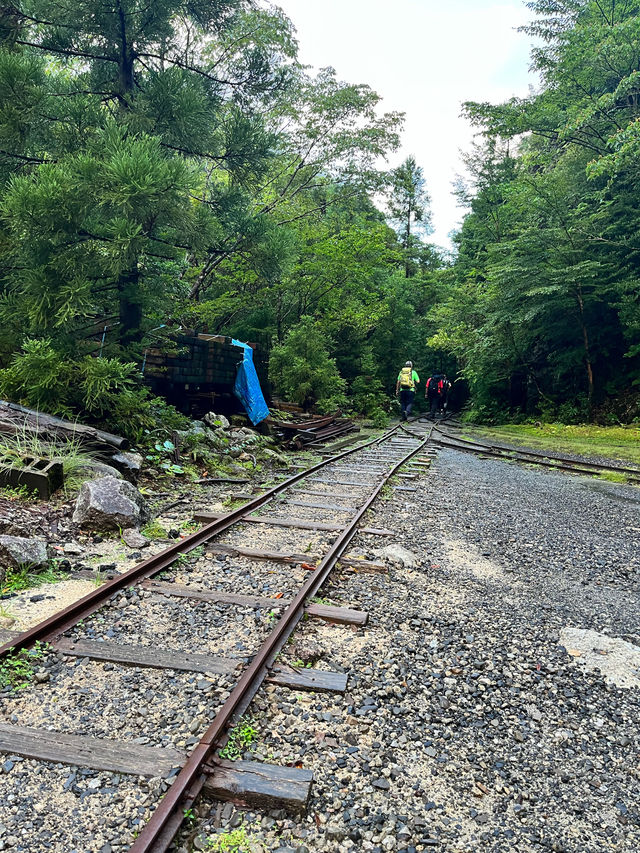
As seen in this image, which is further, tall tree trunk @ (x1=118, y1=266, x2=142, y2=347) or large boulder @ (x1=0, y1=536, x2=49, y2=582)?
tall tree trunk @ (x1=118, y1=266, x2=142, y2=347)

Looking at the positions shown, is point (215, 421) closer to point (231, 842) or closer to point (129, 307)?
point (129, 307)

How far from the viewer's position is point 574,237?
15367 mm

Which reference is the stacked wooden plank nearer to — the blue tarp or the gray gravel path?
the blue tarp

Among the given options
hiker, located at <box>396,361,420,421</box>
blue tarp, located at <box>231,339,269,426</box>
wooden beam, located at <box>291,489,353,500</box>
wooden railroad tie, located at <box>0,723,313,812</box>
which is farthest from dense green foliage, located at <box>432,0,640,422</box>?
wooden railroad tie, located at <box>0,723,313,812</box>

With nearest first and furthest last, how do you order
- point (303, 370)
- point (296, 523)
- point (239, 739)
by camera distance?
point (239, 739), point (296, 523), point (303, 370)

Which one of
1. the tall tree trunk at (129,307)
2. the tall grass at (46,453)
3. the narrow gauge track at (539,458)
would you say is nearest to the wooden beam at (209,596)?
the tall grass at (46,453)

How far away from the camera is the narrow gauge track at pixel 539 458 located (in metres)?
9.30

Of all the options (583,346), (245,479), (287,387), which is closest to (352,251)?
(287,387)

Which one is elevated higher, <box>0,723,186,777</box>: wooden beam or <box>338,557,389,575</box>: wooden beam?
<box>338,557,389,575</box>: wooden beam

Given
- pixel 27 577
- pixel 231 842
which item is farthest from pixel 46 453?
pixel 231 842

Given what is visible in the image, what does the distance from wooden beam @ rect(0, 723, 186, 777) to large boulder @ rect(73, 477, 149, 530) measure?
2725 millimetres

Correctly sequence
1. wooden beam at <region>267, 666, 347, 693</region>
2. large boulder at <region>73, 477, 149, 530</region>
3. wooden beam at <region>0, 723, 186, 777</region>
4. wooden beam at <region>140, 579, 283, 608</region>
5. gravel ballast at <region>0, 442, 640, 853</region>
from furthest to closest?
large boulder at <region>73, 477, 149, 530</region> → wooden beam at <region>140, 579, 283, 608</region> → wooden beam at <region>267, 666, 347, 693</region> → wooden beam at <region>0, 723, 186, 777</region> → gravel ballast at <region>0, 442, 640, 853</region>

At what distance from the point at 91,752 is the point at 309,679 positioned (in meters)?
1.05

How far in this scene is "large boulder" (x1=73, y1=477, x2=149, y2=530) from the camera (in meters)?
4.69
